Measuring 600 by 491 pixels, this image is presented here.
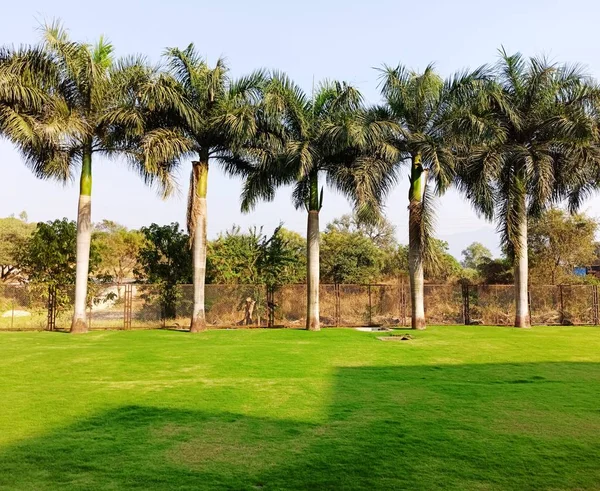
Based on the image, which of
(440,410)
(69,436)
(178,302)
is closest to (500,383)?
(440,410)

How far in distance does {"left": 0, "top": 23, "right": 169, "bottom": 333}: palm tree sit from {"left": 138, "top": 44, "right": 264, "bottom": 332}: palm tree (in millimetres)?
873

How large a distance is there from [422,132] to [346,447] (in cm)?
1567

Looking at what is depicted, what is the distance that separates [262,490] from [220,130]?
49.1ft

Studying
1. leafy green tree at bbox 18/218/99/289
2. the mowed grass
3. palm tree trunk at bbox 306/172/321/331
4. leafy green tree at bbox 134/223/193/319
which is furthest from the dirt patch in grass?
leafy green tree at bbox 18/218/99/289

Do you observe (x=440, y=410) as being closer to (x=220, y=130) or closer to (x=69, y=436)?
(x=69, y=436)

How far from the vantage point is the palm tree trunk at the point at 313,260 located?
1862 cm

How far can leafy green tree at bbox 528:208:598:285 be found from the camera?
25469 millimetres

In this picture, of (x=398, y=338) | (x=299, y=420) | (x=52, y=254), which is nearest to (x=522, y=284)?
(x=398, y=338)

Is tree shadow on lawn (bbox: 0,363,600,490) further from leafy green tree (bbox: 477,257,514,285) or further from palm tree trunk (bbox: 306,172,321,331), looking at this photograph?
leafy green tree (bbox: 477,257,514,285)

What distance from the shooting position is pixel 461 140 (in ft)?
60.4

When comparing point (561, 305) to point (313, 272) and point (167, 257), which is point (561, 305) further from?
point (167, 257)

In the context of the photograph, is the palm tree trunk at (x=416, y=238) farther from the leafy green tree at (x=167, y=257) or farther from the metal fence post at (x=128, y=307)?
the metal fence post at (x=128, y=307)

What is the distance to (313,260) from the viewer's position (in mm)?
18641

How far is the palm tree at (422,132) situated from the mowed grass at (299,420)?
673 cm
